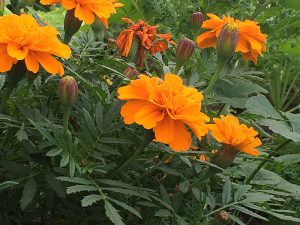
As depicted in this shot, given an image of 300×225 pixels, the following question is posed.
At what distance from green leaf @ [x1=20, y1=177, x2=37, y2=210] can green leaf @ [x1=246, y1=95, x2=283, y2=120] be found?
1.39 ft

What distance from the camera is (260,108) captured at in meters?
1.09

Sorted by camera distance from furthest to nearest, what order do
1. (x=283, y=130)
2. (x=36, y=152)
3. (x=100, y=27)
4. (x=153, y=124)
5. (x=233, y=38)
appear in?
(x=100, y=27) < (x=283, y=130) < (x=233, y=38) < (x=36, y=152) < (x=153, y=124)

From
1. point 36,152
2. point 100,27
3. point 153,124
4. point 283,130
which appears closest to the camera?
point 153,124

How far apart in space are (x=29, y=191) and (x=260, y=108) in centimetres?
48

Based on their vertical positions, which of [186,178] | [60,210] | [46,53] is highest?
[46,53]

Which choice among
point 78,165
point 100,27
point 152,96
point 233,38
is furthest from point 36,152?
point 100,27

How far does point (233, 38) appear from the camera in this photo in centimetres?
95

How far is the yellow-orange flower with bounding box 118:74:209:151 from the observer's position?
743mm

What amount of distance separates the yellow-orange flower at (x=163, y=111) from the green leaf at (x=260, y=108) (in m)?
0.30

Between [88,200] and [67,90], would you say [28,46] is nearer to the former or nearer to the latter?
[67,90]

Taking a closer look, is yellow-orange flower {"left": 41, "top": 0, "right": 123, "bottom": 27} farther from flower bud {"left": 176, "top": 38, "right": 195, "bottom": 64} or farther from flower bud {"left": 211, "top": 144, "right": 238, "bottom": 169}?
flower bud {"left": 211, "top": 144, "right": 238, "bottom": 169}

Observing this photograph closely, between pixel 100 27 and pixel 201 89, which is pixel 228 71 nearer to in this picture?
pixel 201 89

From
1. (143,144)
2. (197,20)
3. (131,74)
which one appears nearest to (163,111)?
(143,144)

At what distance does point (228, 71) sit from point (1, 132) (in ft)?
1.44
